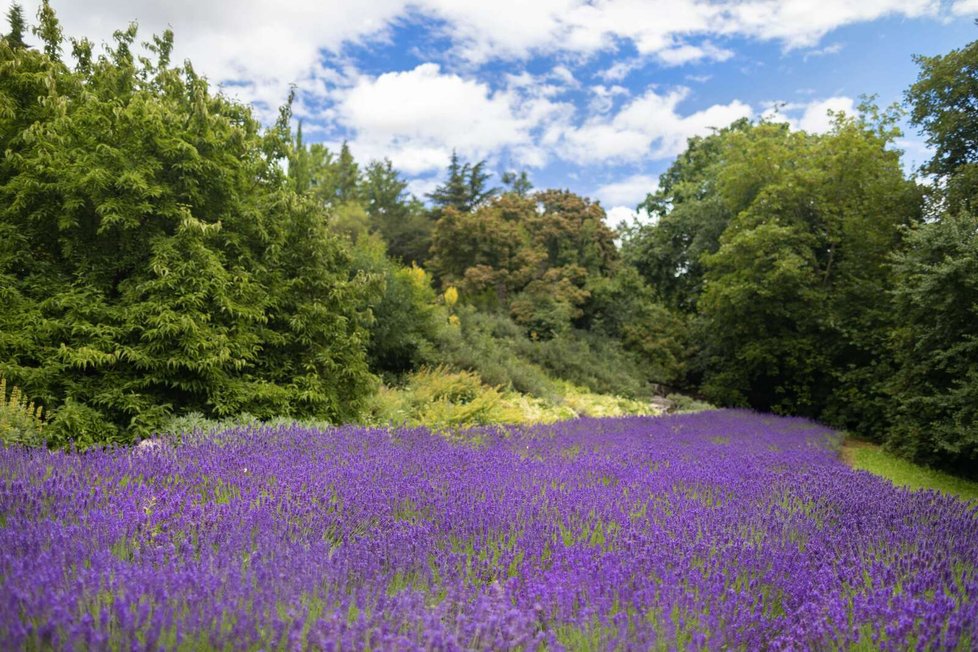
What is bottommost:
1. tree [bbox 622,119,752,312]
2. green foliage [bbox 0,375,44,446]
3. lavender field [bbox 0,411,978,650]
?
green foliage [bbox 0,375,44,446]

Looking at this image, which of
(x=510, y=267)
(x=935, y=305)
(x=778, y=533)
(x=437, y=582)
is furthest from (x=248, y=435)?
(x=510, y=267)

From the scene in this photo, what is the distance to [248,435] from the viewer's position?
5285 millimetres

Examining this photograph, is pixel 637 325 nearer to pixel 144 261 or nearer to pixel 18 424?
pixel 144 261

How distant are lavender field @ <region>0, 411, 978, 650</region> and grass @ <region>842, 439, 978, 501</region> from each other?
15.3ft

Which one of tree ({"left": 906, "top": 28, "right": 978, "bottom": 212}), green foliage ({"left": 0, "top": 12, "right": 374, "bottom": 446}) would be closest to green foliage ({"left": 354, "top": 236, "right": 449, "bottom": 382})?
green foliage ({"left": 0, "top": 12, "right": 374, "bottom": 446})

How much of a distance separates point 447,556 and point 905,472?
969 centimetres

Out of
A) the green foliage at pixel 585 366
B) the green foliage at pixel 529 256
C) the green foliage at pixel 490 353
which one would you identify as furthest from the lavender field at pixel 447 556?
the green foliage at pixel 529 256

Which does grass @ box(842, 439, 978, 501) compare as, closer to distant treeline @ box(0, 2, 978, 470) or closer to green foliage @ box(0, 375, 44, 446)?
distant treeline @ box(0, 2, 978, 470)

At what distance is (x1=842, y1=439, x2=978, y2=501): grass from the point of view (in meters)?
8.74

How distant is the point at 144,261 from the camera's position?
23.6 ft

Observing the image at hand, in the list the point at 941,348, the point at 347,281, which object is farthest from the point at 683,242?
the point at 347,281

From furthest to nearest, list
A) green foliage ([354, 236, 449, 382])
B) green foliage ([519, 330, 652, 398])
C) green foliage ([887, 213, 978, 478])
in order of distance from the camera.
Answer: green foliage ([519, 330, 652, 398]), green foliage ([354, 236, 449, 382]), green foliage ([887, 213, 978, 478])

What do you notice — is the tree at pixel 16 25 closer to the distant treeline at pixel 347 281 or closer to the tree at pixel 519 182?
the distant treeline at pixel 347 281

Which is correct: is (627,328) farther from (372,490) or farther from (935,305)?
(372,490)
